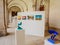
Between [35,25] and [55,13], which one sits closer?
[35,25]

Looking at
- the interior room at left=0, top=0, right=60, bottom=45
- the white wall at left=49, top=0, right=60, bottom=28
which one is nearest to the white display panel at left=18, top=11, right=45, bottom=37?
the interior room at left=0, top=0, right=60, bottom=45

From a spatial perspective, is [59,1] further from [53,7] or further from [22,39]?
[22,39]

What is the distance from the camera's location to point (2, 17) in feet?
22.6

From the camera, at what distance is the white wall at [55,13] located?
342 inches

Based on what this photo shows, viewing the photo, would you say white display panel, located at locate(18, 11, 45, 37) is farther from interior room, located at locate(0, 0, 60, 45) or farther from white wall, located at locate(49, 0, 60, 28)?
white wall, located at locate(49, 0, 60, 28)

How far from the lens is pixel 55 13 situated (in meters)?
8.91

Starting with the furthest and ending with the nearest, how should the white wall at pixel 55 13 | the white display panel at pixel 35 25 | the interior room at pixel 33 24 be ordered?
the white wall at pixel 55 13
the white display panel at pixel 35 25
the interior room at pixel 33 24

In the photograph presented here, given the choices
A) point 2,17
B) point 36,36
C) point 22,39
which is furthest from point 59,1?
point 22,39

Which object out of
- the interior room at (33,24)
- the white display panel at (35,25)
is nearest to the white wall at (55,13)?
the interior room at (33,24)

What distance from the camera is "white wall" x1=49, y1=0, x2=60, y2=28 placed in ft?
28.5

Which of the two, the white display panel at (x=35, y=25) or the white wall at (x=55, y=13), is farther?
the white wall at (x=55, y=13)

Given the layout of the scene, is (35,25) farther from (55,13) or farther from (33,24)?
(55,13)

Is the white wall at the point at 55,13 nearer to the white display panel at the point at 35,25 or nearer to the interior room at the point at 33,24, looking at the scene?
the interior room at the point at 33,24

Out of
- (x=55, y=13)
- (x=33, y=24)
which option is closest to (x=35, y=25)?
(x=33, y=24)
